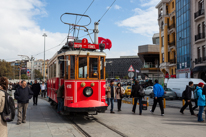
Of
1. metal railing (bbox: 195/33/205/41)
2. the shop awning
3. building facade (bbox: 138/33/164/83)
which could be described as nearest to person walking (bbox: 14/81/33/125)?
the shop awning

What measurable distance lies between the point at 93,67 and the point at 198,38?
2824 centimetres

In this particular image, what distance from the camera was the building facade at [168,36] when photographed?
1741 inches

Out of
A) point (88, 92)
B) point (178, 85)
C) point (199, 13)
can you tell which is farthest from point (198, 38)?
point (88, 92)

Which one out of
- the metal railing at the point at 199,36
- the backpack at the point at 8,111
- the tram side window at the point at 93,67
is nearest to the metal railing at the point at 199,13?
the metal railing at the point at 199,36

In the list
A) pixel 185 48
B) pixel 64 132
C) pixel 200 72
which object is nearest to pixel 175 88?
pixel 200 72

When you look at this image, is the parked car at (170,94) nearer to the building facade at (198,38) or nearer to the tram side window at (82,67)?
the building facade at (198,38)

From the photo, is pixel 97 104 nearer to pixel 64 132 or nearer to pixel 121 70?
pixel 64 132

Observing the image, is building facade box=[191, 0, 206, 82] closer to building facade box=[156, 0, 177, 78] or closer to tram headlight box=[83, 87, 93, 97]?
building facade box=[156, 0, 177, 78]

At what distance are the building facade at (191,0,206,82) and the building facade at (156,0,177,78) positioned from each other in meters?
7.55

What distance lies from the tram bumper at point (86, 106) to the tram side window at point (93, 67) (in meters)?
1.09

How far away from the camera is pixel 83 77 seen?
10.1 m

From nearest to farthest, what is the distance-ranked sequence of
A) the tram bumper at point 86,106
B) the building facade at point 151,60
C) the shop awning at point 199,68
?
the tram bumper at point 86,106 < the shop awning at point 199,68 < the building facade at point 151,60

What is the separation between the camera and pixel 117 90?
13.8m

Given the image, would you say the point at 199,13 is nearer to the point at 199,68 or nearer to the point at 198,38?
the point at 198,38
